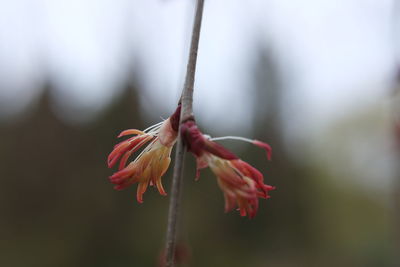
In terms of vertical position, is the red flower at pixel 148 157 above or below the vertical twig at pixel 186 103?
below

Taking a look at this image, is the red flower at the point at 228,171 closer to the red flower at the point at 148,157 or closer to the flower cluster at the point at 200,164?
the flower cluster at the point at 200,164

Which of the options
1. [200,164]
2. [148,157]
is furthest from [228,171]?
[148,157]

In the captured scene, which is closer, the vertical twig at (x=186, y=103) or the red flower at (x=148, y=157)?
the vertical twig at (x=186, y=103)

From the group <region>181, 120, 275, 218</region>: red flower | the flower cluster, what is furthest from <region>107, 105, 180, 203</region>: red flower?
<region>181, 120, 275, 218</region>: red flower

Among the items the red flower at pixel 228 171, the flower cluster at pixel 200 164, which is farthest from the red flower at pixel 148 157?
the red flower at pixel 228 171

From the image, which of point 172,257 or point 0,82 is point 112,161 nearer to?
point 172,257

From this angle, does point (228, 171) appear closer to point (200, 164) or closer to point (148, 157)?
point (200, 164)

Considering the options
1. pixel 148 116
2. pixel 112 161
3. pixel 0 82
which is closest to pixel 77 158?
pixel 148 116
